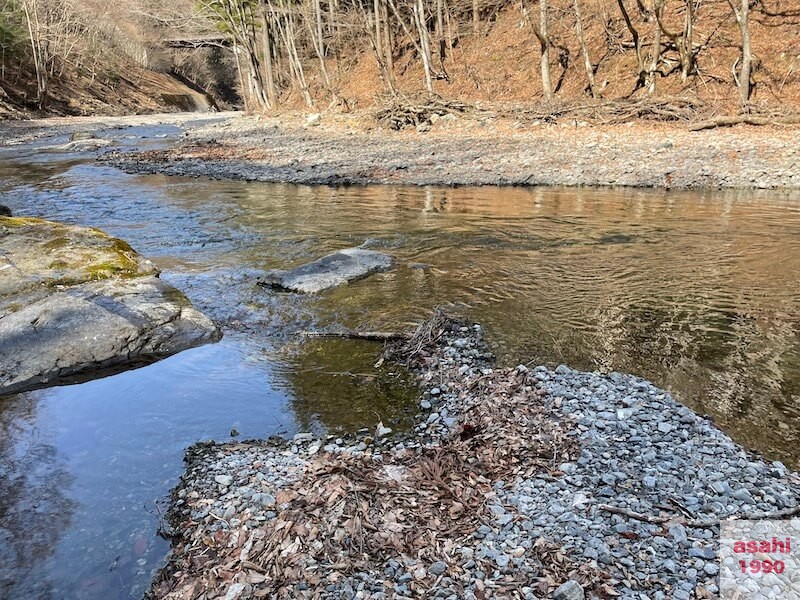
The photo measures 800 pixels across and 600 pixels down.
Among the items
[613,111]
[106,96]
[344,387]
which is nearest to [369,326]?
[344,387]

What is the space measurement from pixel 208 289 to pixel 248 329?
1801 mm

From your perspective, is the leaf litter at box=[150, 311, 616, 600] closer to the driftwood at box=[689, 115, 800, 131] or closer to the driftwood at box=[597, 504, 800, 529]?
the driftwood at box=[597, 504, 800, 529]

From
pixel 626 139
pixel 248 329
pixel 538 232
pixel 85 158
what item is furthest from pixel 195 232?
pixel 85 158

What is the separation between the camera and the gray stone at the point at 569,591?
302 centimetres

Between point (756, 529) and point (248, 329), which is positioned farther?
point (248, 329)

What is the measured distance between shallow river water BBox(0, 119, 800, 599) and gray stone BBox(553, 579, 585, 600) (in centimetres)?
228

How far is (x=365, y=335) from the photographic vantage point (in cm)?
693

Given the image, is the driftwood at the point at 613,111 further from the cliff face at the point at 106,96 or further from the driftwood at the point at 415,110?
the cliff face at the point at 106,96

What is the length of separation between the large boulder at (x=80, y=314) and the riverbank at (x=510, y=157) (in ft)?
32.6

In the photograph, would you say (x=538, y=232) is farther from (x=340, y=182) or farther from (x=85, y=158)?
(x=85, y=158)

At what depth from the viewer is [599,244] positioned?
1061cm

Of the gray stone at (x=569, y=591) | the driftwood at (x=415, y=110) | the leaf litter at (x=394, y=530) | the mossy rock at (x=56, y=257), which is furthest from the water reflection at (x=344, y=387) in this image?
the driftwood at (x=415, y=110)

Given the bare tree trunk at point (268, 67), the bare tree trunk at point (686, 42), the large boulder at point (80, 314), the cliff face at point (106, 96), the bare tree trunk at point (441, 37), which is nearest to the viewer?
the large boulder at point (80, 314)

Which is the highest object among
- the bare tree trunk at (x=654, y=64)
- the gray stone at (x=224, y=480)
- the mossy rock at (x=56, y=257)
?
the bare tree trunk at (x=654, y=64)
